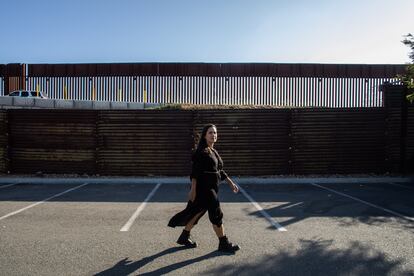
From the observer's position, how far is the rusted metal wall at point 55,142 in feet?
45.3

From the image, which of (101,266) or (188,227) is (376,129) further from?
(101,266)

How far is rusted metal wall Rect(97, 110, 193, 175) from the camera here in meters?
13.6

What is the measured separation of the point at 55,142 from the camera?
45.5 feet

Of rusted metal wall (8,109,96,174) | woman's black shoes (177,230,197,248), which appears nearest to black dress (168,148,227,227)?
woman's black shoes (177,230,197,248)

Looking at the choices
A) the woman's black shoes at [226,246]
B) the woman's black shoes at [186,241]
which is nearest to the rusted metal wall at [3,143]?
the woman's black shoes at [186,241]

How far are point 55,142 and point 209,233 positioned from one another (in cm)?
926

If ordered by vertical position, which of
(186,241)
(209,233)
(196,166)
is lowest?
(209,233)

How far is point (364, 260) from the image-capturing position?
5.16 metres

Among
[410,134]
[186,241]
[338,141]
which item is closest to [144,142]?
[338,141]

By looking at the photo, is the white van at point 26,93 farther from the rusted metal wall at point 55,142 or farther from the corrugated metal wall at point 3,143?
the rusted metal wall at point 55,142

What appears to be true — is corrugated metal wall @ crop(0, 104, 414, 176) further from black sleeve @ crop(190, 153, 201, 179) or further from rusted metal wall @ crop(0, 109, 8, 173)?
black sleeve @ crop(190, 153, 201, 179)

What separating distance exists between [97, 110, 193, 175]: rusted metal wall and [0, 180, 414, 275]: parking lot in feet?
8.32

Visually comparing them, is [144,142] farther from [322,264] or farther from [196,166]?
[322,264]

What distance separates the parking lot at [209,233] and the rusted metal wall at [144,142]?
2.54 metres
